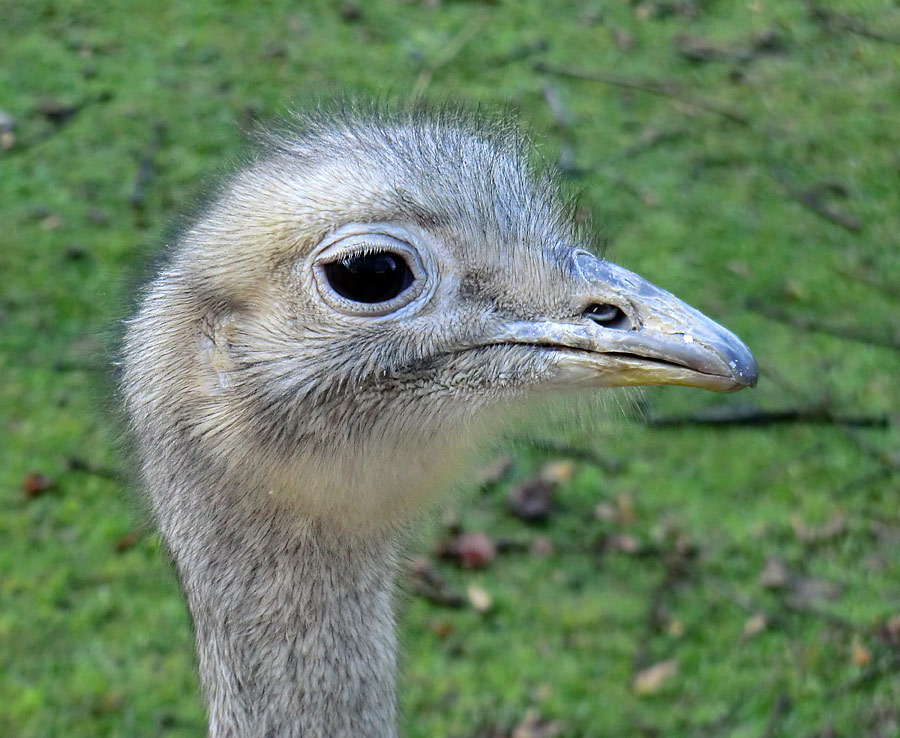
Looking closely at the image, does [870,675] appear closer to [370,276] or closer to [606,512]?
[606,512]

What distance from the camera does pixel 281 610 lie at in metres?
1.84

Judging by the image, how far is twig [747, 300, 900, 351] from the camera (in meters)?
4.16

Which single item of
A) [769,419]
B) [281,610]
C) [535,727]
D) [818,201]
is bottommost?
[535,727]

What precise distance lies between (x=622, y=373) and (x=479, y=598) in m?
1.76

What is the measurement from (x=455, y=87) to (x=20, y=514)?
278cm

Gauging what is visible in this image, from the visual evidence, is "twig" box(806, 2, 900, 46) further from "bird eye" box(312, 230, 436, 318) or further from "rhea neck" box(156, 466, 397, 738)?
"rhea neck" box(156, 466, 397, 738)

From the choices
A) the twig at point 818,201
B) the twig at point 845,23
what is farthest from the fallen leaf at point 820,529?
the twig at point 845,23

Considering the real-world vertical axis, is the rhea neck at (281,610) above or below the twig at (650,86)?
above

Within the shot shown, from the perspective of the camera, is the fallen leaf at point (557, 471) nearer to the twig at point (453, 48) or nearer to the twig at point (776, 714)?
the twig at point (776, 714)

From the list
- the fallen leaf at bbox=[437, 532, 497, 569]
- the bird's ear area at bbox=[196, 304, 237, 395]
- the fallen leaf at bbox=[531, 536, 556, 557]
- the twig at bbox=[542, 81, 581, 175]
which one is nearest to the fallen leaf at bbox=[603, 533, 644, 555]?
the fallen leaf at bbox=[531, 536, 556, 557]

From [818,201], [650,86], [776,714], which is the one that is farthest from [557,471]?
[650,86]

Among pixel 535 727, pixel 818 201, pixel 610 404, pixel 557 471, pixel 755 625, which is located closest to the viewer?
pixel 610 404

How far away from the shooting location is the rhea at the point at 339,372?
1743mm

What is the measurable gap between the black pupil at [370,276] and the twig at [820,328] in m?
2.77
